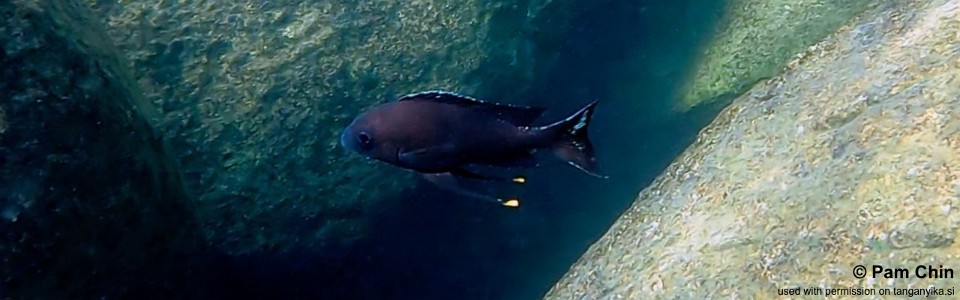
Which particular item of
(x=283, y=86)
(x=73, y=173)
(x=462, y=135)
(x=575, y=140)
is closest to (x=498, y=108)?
(x=462, y=135)

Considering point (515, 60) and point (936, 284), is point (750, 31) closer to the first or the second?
point (515, 60)

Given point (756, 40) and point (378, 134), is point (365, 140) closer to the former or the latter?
point (378, 134)

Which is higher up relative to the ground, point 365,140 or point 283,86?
point 283,86

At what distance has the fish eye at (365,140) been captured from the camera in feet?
7.49

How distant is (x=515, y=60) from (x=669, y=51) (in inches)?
75.4

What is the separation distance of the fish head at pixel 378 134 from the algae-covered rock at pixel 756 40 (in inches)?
126

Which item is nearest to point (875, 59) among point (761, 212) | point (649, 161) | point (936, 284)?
point (761, 212)

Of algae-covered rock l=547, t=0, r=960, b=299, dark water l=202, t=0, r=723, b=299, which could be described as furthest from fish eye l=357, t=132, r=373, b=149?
dark water l=202, t=0, r=723, b=299

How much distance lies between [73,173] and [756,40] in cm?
450

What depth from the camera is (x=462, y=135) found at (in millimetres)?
2205

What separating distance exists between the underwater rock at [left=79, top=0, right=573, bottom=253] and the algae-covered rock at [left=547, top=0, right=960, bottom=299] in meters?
1.57

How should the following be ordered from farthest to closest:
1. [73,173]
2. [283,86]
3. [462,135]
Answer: [283,86] → [73,173] → [462,135]

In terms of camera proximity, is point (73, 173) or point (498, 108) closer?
point (498, 108)

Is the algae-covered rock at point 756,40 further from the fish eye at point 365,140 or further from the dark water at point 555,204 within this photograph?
the fish eye at point 365,140
